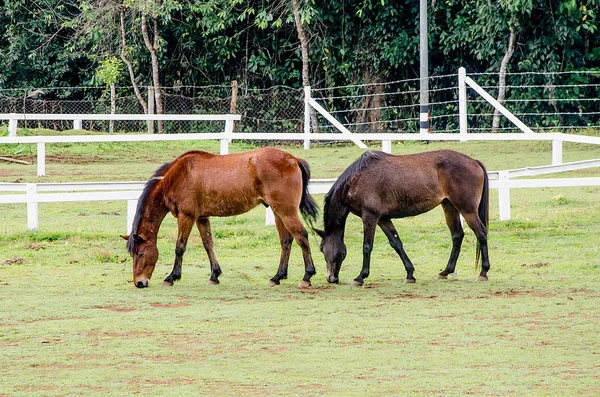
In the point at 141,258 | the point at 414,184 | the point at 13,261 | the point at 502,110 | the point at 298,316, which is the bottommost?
the point at 298,316

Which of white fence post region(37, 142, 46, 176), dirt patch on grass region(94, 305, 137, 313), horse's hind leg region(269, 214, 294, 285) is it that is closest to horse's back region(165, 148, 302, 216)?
horse's hind leg region(269, 214, 294, 285)

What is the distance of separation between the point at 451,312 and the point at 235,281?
311 cm

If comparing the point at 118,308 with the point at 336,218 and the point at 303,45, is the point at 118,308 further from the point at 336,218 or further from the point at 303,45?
the point at 303,45

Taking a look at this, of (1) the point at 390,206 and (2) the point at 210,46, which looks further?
(2) the point at 210,46

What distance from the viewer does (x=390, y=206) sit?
12.3 meters

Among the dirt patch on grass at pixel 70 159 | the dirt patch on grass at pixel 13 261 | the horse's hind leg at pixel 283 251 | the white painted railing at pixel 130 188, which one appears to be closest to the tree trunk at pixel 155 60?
the dirt patch on grass at pixel 70 159

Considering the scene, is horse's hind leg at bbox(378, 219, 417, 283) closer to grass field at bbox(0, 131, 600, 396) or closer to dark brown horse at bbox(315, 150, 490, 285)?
dark brown horse at bbox(315, 150, 490, 285)

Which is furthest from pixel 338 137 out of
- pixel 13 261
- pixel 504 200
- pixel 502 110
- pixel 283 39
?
pixel 283 39

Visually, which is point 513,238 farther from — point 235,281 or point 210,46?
point 210,46

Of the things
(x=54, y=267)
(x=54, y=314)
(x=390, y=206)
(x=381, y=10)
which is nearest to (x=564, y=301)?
(x=390, y=206)

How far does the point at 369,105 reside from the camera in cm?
3192

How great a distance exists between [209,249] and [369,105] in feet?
65.7

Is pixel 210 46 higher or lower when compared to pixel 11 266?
higher

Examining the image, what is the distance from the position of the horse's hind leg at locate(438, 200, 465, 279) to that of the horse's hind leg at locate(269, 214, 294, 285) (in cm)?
180
